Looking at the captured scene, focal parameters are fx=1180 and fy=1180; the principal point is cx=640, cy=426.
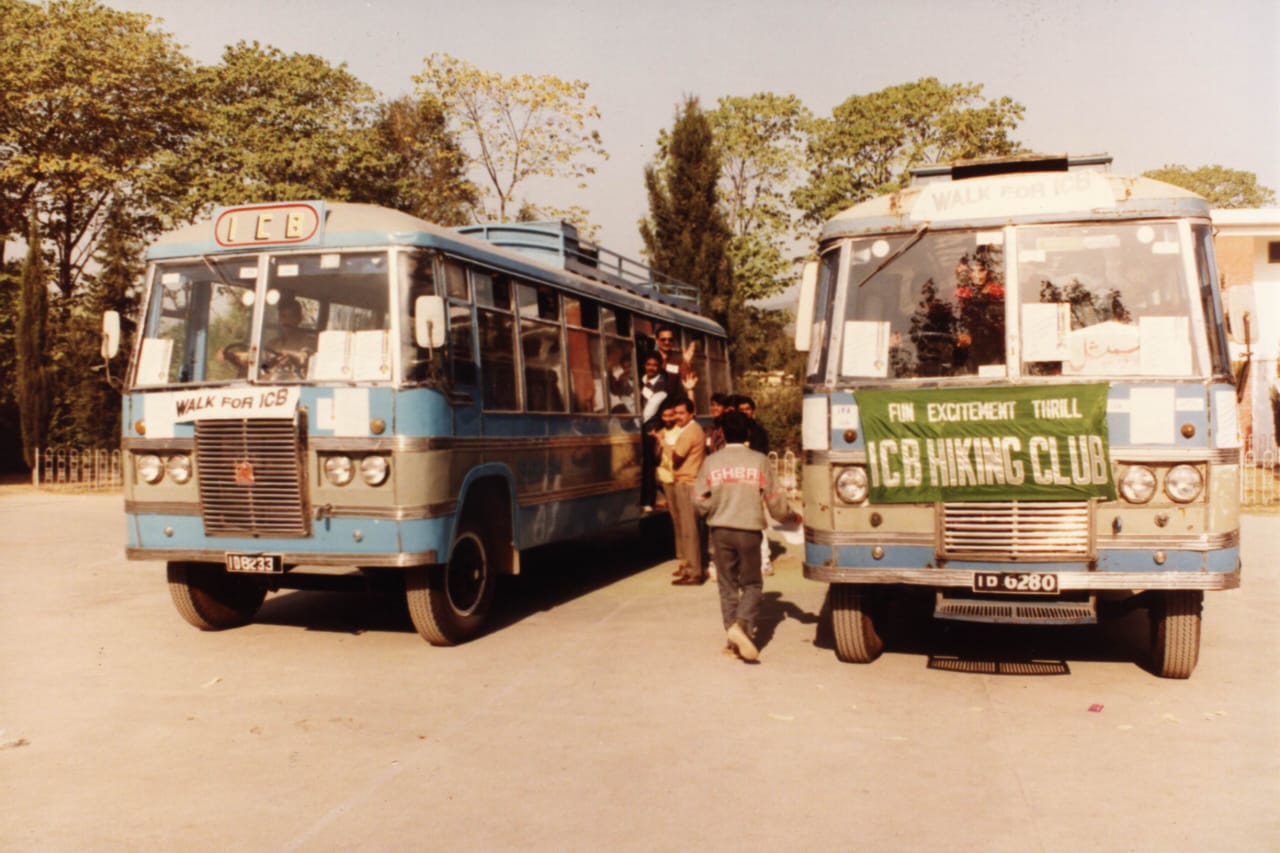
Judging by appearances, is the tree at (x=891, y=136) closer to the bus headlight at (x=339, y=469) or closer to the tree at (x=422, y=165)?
the tree at (x=422, y=165)

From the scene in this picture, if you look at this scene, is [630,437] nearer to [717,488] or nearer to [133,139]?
[717,488]

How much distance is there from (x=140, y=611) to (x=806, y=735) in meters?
6.70

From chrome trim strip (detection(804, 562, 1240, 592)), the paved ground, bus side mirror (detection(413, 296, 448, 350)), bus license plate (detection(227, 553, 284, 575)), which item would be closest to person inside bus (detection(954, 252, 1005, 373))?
chrome trim strip (detection(804, 562, 1240, 592))

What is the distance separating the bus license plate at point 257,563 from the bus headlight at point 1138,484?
5538mm

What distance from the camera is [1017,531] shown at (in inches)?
281

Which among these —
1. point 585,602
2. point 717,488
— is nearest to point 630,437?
point 585,602

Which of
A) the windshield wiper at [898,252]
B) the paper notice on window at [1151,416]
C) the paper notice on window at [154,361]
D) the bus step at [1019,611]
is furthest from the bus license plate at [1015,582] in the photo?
the paper notice on window at [154,361]

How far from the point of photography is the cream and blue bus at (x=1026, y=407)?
22.9 feet

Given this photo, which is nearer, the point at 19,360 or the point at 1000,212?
the point at 1000,212

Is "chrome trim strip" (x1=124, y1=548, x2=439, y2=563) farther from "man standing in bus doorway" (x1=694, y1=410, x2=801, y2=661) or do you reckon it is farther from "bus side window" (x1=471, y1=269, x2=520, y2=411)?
"man standing in bus doorway" (x1=694, y1=410, x2=801, y2=661)

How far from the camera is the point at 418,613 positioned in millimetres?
8508

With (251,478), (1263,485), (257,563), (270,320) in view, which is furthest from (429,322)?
(1263,485)

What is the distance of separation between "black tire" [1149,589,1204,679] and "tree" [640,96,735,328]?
29.5 m

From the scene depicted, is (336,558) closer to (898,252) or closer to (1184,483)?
(898,252)
